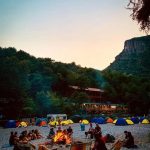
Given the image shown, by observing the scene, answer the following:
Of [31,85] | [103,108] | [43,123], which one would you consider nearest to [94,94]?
[103,108]

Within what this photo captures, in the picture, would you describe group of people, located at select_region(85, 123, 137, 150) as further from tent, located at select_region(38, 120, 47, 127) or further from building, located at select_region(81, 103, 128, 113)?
building, located at select_region(81, 103, 128, 113)

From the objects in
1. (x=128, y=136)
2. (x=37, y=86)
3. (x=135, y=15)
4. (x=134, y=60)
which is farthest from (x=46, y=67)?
(x=134, y=60)

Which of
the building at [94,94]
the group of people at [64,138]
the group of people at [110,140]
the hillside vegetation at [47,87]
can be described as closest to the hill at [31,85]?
the hillside vegetation at [47,87]

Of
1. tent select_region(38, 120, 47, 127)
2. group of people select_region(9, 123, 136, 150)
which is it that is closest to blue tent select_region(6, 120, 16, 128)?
tent select_region(38, 120, 47, 127)

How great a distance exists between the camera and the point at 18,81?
53.6 metres

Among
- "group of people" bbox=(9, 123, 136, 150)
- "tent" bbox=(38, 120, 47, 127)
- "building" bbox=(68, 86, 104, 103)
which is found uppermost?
"building" bbox=(68, 86, 104, 103)

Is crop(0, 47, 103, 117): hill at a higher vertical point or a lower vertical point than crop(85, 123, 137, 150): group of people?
higher

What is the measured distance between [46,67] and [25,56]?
1459cm

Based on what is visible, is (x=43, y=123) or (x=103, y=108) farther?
(x=103, y=108)

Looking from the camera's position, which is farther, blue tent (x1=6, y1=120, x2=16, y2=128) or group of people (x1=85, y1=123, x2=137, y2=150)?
blue tent (x1=6, y1=120, x2=16, y2=128)

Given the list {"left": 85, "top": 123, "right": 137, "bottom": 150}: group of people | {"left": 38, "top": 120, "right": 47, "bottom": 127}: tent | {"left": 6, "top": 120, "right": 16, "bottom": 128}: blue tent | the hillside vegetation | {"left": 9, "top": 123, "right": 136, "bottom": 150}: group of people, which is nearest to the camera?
{"left": 85, "top": 123, "right": 137, "bottom": 150}: group of people

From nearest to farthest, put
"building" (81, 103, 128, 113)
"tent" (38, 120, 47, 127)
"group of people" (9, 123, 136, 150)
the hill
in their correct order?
"group of people" (9, 123, 136, 150) → "tent" (38, 120, 47, 127) → the hill → "building" (81, 103, 128, 113)

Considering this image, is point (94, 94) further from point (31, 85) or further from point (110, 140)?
point (110, 140)

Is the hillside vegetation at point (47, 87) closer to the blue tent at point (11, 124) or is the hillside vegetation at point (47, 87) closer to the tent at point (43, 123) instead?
the tent at point (43, 123)
